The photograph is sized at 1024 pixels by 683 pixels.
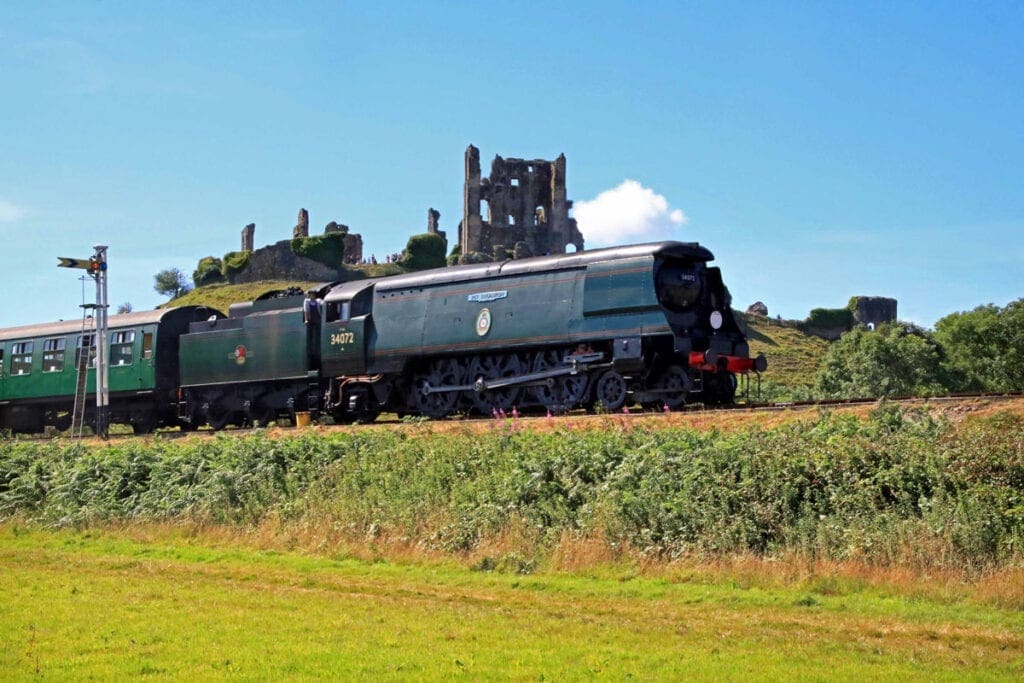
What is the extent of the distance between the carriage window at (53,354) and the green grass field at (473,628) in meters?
22.3

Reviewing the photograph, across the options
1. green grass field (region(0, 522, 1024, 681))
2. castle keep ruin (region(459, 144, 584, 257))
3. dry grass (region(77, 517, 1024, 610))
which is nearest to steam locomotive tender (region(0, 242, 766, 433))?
dry grass (region(77, 517, 1024, 610))

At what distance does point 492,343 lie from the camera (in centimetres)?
2561

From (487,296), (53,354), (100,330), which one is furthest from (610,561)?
(53,354)

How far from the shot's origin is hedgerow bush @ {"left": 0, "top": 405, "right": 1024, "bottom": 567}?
1276 centimetres

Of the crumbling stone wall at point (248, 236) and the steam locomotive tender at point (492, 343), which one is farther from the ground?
the crumbling stone wall at point (248, 236)

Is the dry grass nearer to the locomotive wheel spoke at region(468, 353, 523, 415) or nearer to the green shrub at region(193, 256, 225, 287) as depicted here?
the locomotive wheel spoke at region(468, 353, 523, 415)

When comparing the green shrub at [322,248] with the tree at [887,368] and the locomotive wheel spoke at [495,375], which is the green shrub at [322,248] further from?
the locomotive wheel spoke at [495,375]

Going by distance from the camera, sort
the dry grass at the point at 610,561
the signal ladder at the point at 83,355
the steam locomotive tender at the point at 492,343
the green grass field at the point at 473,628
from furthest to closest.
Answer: the signal ladder at the point at 83,355 < the steam locomotive tender at the point at 492,343 < the dry grass at the point at 610,561 < the green grass field at the point at 473,628

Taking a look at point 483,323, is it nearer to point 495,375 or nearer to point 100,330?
point 495,375

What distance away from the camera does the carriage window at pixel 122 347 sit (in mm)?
34094

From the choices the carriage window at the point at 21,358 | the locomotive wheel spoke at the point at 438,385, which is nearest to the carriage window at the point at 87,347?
the carriage window at the point at 21,358

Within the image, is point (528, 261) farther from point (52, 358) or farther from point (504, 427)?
point (52, 358)

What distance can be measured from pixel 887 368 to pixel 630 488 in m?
46.9

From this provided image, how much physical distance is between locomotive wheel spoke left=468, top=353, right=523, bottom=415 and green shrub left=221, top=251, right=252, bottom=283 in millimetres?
82070
